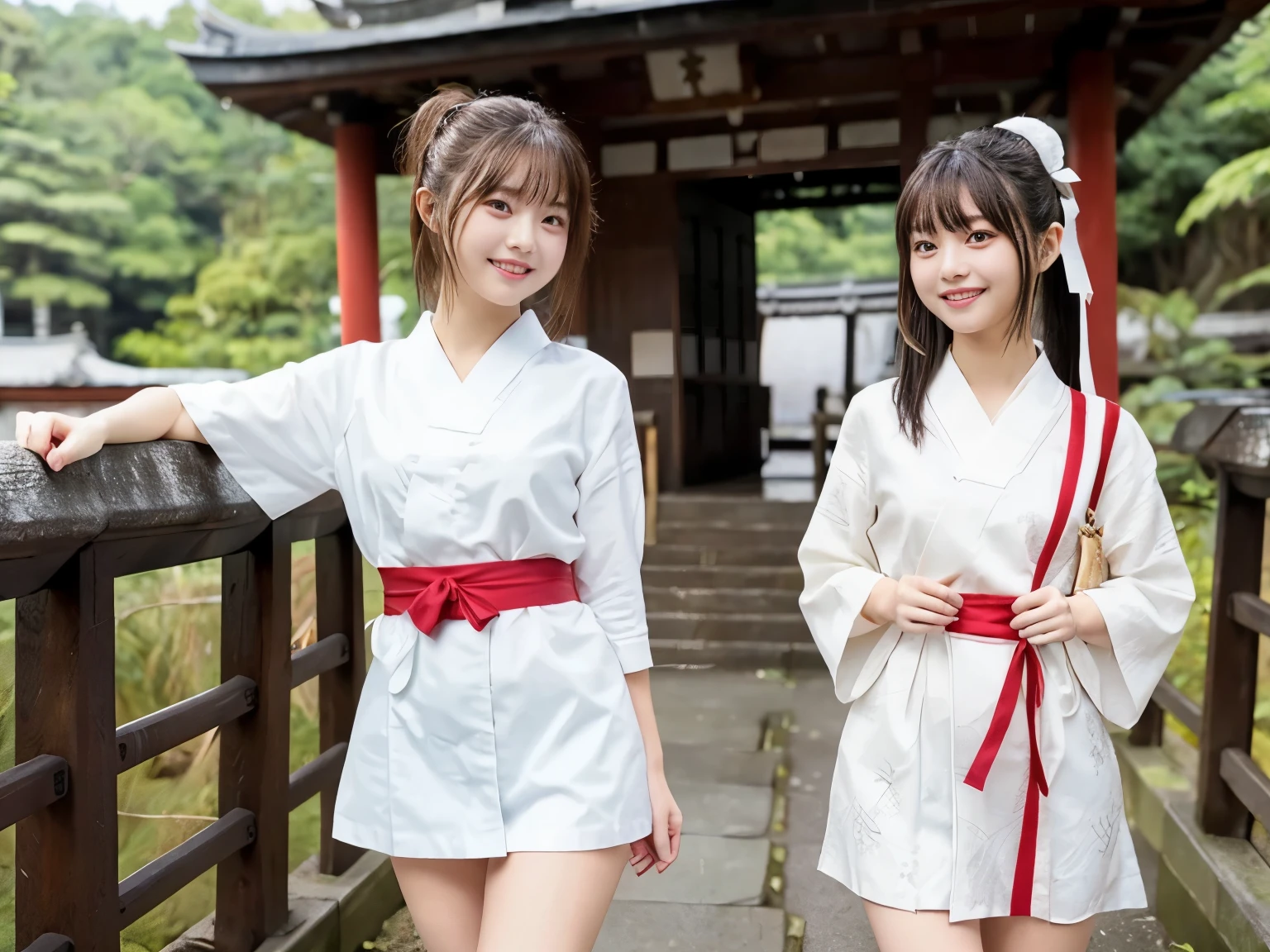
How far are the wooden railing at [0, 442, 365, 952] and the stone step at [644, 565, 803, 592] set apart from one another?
4.81m

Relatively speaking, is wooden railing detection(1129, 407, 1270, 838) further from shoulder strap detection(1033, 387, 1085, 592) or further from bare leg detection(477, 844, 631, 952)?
bare leg detection(477, 844, 631, 952)

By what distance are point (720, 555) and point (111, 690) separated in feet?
19.0

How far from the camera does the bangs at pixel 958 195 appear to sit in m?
1.77

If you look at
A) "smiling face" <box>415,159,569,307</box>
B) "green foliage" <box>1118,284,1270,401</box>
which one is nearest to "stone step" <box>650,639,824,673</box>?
"smiling face" <box>415,159,569,307</box>

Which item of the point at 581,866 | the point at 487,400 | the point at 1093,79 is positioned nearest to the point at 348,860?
the point at 581,866

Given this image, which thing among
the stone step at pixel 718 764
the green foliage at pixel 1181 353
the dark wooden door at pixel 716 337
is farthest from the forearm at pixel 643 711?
the green foliage at pixel 1181 353

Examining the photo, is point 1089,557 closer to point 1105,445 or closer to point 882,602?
point 1105,445

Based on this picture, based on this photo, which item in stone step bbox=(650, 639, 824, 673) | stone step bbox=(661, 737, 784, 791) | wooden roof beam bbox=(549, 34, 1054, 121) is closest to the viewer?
stone step bbox=(661, 737, 784, 791)

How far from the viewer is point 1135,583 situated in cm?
184

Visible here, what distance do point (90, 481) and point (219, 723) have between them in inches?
32.3

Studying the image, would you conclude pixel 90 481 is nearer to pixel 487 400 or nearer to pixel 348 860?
pixel 487 400

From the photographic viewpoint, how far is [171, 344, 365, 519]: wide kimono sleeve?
69.9 inches

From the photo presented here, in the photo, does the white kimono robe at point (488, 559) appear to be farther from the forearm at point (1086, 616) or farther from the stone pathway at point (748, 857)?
the stone pathway at point (748, 857)

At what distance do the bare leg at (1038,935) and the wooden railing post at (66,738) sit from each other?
1604 millimetres
